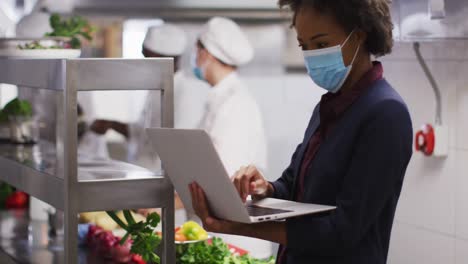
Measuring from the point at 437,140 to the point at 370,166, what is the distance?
1567 mm

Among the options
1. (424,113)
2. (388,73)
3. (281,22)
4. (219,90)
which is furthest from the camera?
(281,22)

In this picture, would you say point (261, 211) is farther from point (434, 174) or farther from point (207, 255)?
point (434, 174)

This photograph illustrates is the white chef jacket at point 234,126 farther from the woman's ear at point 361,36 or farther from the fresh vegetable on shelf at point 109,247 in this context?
the woman's ear at point 361,36

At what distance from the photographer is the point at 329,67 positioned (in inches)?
76.0

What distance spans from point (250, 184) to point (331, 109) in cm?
28

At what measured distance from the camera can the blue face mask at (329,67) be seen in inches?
76.1

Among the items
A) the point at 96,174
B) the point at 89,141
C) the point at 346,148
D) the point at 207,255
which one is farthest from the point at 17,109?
the point at 89,141

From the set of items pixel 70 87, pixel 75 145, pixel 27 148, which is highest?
pixel 70 87

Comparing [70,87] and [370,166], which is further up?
[70,87]

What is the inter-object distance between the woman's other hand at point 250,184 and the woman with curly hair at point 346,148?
4.4 inches

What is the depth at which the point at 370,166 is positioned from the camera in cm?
182

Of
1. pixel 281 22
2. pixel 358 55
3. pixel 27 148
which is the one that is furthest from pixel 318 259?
pixel 281 22

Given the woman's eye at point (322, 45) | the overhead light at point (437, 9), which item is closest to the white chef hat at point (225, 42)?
the overhead light at point (437, 9)

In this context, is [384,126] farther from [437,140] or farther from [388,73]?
[388,73]
